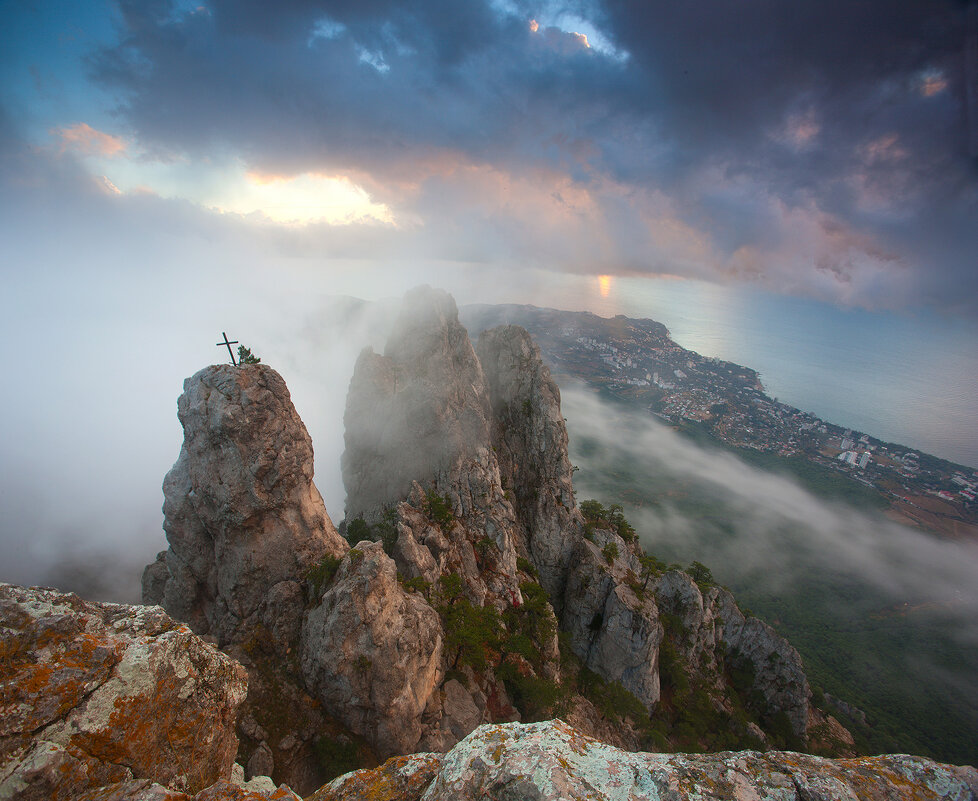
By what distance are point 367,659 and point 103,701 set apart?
576 inches

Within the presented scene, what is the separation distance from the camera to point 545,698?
94.2 feet

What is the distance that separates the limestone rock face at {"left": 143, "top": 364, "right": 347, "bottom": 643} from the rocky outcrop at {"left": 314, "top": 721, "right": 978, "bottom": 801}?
17925mm

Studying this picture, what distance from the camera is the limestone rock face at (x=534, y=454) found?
48.0 metres

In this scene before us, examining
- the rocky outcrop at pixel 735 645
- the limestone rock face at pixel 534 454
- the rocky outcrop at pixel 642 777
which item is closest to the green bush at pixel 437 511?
the limestone rock face at pixel 534 454

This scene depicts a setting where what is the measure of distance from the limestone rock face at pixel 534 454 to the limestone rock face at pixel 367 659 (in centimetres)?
2664

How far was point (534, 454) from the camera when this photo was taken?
50625mm

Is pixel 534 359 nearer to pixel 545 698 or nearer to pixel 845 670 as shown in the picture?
pixel 545 698

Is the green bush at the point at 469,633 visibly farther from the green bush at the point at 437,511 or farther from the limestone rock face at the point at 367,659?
the green bush at the point at 437,511

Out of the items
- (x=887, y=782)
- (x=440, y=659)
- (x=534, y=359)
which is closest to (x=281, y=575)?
(x=440, y=659)

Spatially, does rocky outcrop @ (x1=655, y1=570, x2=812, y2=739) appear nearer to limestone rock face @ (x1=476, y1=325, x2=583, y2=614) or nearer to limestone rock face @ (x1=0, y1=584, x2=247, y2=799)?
limestone rock face @ (x1=476, y1=325, x2=583, y2=614)

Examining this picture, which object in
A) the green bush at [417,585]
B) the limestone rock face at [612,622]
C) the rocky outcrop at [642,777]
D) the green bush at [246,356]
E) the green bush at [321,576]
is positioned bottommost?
the limestone rock face at [612,622]

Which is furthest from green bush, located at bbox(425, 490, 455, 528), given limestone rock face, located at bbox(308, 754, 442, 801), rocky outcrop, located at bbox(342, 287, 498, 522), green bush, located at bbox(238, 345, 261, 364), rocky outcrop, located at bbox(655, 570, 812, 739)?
rocky outcrop, located at bbox(655, 570, 812, 739)

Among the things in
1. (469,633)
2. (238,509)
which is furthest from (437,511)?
(238,509)

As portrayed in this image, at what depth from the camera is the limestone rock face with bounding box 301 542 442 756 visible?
20.2 meters
